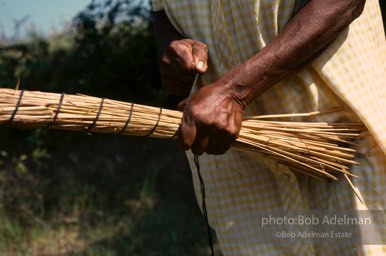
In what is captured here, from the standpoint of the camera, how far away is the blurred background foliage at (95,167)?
3713 millimetres

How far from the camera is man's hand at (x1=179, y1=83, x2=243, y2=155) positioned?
1749mm

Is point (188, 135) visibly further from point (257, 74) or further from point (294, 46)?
point (294, 46)

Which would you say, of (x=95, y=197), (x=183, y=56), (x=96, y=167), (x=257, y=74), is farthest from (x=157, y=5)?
(x=96, y=167)

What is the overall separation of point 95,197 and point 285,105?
2.27m

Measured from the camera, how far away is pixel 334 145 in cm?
195

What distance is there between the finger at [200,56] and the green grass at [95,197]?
1.80m

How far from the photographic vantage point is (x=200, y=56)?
192 centimetres

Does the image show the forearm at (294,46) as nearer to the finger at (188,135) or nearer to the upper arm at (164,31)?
the finger at (188,135)

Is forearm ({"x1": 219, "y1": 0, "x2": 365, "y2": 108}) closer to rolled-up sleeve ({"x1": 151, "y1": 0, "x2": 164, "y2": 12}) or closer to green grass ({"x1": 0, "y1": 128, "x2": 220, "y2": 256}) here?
rolled-up sleeve ({"x1": 151, "y1": 0, "x2": 164, "y2": 12})

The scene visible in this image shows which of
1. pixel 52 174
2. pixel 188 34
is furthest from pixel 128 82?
pixel 188 34

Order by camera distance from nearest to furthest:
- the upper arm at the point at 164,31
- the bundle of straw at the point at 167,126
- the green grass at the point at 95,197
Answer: the bundle of straw at the point at 167,126 < the upper arm at the point at 164,31 < the green grass at the point at 95,197

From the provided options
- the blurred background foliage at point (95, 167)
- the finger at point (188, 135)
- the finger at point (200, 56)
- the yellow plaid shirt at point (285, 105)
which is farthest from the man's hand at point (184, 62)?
the blurred background foliage at point (95, 167)

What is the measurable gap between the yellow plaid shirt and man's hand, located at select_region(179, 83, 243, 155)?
23 cm

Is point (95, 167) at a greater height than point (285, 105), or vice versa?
point (285, 105)
